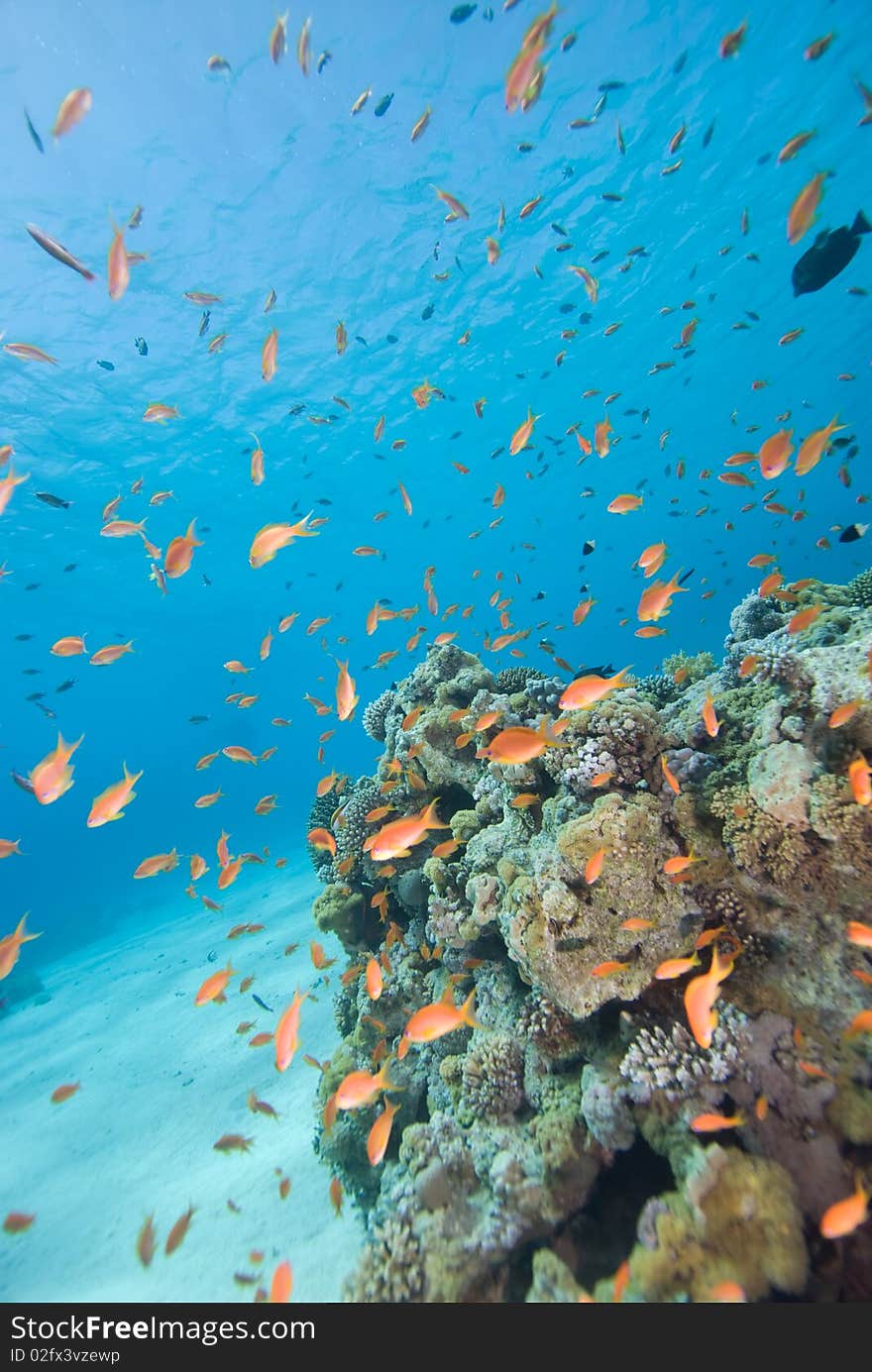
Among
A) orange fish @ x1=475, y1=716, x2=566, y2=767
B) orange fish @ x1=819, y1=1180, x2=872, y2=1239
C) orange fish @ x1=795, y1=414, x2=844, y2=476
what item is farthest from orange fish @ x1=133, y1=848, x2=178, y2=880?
orange fish @ x1=795, y1=414, x2=844, y2=476

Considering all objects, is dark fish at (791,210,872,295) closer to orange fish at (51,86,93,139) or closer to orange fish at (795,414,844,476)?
orange fish at (795,414,844,476)

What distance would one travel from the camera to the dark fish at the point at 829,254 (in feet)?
16.7

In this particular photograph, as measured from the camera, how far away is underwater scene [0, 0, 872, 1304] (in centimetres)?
347

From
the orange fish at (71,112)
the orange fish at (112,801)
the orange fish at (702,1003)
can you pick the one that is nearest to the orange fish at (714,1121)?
the orange fish at (702,1003)

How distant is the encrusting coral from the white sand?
75.8 inches

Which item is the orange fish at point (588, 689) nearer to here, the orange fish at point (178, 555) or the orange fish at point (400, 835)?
the orange fish at point (400, 835)

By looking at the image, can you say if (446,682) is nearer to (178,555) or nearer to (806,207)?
(178,555)

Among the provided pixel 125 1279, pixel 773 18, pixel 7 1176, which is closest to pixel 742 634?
pixel 125 1279

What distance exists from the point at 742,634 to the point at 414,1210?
6.43 m

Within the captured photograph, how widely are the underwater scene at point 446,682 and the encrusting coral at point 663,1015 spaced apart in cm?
3

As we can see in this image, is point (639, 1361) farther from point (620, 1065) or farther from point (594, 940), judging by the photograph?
point (594, 940)

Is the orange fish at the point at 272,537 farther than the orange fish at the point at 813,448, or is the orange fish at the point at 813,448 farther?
the orange fish at the point at 813,448

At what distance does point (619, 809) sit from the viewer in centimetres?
397

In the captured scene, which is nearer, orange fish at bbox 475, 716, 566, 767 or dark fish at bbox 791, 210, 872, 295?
orange fish at bbox 475, 716, 566, 767
